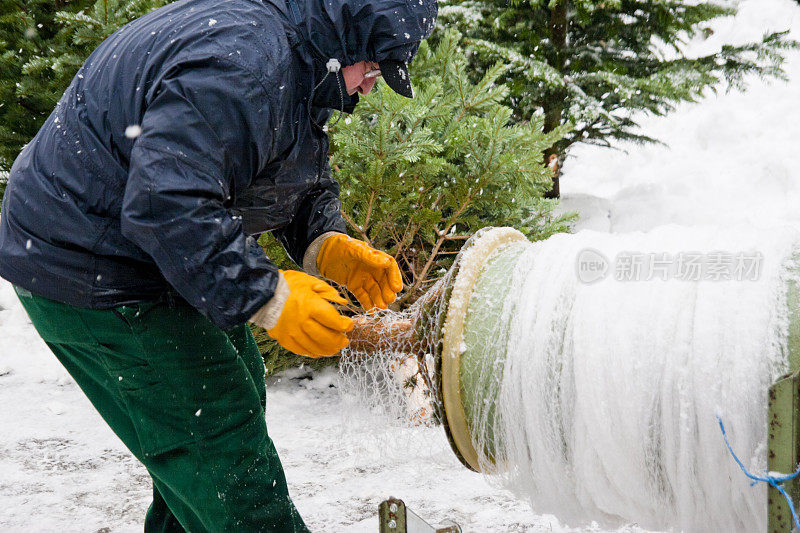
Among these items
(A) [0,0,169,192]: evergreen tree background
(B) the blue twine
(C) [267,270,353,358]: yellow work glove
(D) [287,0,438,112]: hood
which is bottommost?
(B) the blue twine

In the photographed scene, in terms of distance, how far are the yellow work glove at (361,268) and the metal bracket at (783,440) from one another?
1.24 metres

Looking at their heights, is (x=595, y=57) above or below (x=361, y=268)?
above

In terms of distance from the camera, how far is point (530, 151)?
11.8 ft

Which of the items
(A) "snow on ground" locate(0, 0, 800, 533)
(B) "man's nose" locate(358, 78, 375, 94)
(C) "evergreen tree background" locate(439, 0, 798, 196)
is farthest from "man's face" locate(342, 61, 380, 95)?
(C) "evergreen tree background" locate(439, 0, 798, 196)

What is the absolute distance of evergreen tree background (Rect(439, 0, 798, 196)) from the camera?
4809 mm

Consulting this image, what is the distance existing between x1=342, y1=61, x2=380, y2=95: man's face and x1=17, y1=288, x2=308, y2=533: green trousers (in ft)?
2.50

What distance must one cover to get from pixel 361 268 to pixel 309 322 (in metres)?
0.62

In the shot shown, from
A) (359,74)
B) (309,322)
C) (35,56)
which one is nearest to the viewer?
(309,322)

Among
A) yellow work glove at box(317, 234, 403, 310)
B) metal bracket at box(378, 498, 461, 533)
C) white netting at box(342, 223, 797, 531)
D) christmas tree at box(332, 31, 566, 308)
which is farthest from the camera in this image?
christmas tree at box(332, 31, 566, 308)

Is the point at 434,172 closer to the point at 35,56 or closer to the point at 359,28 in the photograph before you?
the point at 359,28

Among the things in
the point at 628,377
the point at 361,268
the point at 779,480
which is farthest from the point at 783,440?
the point at 361,268

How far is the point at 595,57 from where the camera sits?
5.30 m

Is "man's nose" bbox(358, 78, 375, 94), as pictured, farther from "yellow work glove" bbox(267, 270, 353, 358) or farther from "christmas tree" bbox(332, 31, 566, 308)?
"christmas tree" bbox(332, 31, 566, 308)

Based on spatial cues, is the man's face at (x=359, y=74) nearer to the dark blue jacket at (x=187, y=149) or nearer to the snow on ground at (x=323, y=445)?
the dark blue jacket at (x=187, y=149)
